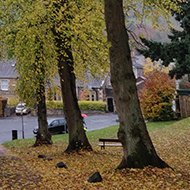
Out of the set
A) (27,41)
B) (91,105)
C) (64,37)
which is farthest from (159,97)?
(91,105)

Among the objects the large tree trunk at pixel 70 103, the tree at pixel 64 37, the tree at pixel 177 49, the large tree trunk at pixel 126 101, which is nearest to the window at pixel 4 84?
the tree at pixel 177 49

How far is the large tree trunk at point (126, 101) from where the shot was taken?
7.55 metres

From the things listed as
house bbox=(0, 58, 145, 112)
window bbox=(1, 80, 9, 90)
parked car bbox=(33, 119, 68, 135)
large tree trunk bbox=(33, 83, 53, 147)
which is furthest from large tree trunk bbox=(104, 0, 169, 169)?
window bbox=(1, 80, 9, 90)

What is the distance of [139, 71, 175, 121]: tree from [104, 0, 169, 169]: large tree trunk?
66.2ft

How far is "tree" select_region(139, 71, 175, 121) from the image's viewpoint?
27.4 metres

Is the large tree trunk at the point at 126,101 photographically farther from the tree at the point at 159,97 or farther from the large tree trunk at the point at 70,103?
the tree at the point at 159,97

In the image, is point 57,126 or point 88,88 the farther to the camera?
point 88,88

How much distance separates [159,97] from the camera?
89.8 feet

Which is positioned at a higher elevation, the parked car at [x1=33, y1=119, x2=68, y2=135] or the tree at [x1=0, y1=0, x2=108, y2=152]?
the tree at [x1=0, y1=0, x2=108, y2=152]

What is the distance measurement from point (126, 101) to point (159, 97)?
20556 millimetres

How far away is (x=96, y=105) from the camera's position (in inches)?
1869

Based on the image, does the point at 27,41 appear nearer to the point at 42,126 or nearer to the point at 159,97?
the point at 42,126

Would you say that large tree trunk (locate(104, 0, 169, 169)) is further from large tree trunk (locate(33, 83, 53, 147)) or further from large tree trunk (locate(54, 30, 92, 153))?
large tree trunk (locate(33, 83, 53, 147))

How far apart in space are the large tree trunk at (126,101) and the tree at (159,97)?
2017 centimetres
